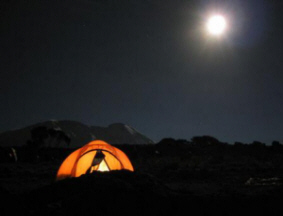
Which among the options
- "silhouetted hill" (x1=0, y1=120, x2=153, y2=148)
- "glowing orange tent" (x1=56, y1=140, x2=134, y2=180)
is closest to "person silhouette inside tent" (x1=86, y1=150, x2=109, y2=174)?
"glowing orange tent" (x1=56, y1=140, x2=134, y2=180)

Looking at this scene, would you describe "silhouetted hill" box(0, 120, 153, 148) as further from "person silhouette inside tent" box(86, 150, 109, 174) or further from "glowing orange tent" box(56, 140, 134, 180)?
"glowing orange tent" box(56, 140, 134, 180)

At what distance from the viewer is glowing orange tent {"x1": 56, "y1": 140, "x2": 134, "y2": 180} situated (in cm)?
946

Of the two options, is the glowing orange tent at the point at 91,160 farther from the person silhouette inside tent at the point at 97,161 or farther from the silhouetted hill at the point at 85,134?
the silhouetted hill at the point at 85,134

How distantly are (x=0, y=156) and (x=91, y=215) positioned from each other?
22.1 metres

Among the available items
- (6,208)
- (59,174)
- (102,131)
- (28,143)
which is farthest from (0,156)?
(102,131)

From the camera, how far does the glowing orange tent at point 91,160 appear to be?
946 cm

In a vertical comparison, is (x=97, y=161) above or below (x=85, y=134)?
below

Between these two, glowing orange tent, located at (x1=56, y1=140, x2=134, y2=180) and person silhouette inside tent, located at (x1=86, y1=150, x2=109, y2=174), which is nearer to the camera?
glowing orange tent, located at (x1=56, y1=140, x2=134, y2=180)

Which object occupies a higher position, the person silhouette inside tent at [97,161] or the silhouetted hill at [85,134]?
the silhouetted hill at [85,134]

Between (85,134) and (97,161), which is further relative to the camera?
(85,134)

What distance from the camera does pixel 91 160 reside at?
10.3 m

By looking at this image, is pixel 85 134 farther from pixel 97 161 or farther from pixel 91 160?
pixel 91 160

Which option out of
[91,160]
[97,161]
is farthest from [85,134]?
[91,160]

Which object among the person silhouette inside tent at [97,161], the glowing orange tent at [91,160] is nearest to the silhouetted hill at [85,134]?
the person silhouette inside tent at [97,161]
